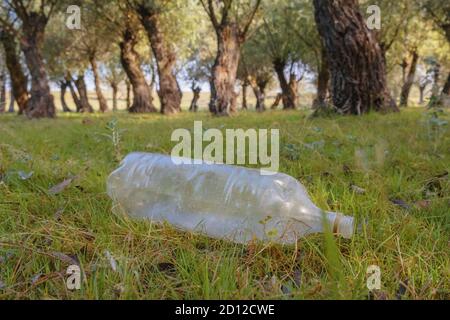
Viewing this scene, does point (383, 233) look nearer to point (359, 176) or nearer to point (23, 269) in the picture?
point (359, 176)

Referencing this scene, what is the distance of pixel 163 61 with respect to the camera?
1695 centimetres

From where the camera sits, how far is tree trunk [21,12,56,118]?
14.2 meters

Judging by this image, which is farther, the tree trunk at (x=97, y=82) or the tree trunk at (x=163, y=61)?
the tree trunk at (x=97, y=82)

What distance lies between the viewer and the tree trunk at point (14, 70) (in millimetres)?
18250

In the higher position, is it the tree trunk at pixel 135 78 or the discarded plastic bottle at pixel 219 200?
the tree trunk at pixel 135 78

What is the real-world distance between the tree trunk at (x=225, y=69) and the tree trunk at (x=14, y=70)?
11.5 m

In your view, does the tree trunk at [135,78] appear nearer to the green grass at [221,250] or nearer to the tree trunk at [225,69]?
the tree trunk at [225,69]

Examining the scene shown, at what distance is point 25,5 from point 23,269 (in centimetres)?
1659

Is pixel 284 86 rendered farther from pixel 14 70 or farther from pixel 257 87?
pixel 14 70

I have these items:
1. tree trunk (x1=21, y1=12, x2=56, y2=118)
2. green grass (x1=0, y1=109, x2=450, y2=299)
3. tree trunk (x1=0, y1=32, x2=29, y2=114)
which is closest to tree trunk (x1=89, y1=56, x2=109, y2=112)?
tree trunk (x1=0, y1=32, x2=29, y2=114)

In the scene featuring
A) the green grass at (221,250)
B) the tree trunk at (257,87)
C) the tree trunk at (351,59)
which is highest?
the tree trunk at (257,87)

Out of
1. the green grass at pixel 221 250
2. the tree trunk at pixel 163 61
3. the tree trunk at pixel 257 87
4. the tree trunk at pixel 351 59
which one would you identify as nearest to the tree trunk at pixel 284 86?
the tree trunk at pixel 257 87
